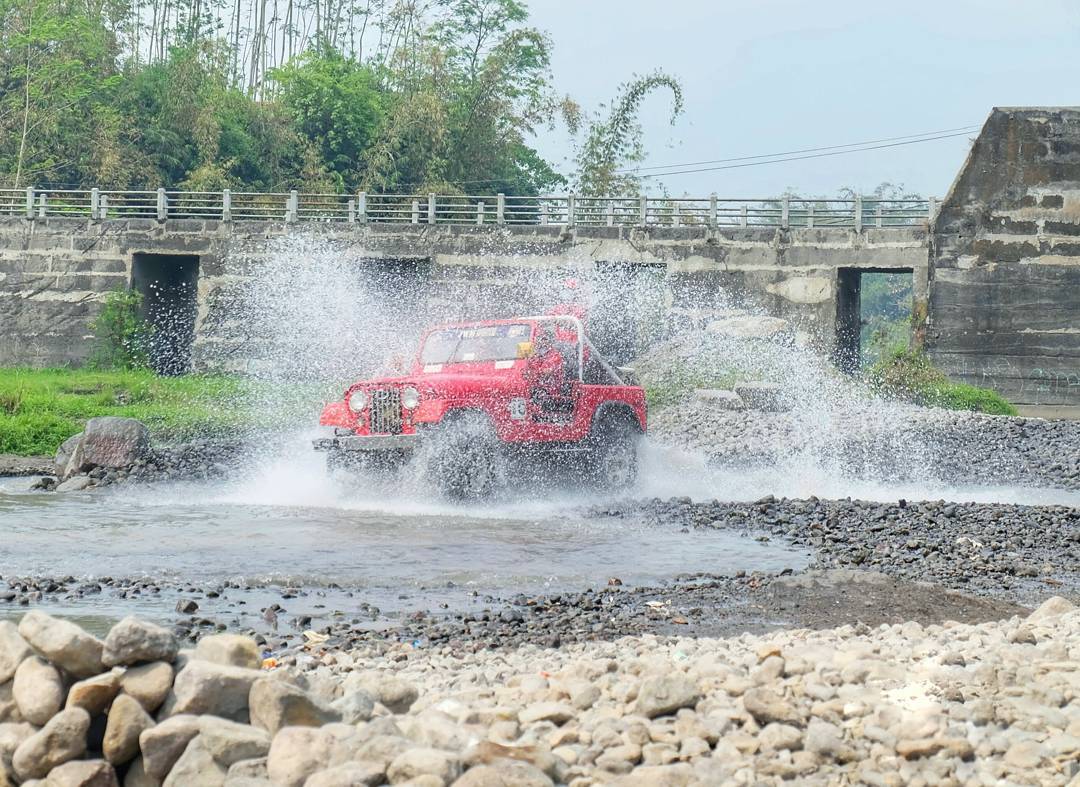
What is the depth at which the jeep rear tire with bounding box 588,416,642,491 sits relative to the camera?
16594mm

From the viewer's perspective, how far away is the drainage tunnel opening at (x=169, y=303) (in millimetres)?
39844

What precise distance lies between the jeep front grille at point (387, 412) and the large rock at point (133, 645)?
978 centimetres

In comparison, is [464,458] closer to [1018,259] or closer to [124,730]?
[124,730]

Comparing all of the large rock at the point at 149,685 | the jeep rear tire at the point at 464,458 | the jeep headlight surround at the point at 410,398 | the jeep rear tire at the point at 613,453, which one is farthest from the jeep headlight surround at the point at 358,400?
the large rock at the point at 149,685

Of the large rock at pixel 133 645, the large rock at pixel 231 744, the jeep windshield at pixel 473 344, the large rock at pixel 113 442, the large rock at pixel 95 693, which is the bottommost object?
the large rock at pixel 231 744

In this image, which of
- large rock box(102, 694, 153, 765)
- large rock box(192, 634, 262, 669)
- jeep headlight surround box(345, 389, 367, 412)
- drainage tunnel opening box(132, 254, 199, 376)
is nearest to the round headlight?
jeep headlight surround box(345, 389, 367, 412)

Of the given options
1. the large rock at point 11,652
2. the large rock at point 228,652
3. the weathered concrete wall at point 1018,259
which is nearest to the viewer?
the large rock at point 11,652

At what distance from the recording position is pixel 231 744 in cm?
468

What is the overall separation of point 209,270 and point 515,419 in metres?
25.4

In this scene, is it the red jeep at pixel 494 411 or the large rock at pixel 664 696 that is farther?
the red jeep at pixel 494 411

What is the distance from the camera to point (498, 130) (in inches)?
2092

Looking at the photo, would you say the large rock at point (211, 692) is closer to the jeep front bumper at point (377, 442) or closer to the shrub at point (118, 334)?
the jeep front bumper at point (377, 442)

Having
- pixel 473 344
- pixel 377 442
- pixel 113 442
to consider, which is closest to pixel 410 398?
pixel 377 442

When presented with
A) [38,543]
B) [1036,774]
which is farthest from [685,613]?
[38,543]
